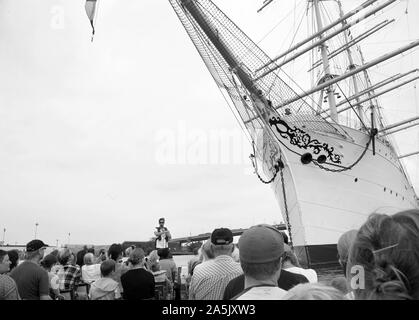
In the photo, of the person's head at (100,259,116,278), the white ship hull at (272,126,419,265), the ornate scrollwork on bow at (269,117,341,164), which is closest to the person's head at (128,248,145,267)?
the person's head at (100,259,116,278)

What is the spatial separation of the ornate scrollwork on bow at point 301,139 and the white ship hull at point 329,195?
0.28m

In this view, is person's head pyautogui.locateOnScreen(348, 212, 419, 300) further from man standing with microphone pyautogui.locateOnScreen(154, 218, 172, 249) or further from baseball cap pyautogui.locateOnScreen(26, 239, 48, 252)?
man standing with microphone pyautogui.locateOnScreen(154, 218, 172, 249)

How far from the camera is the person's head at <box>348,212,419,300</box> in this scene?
3.63ft

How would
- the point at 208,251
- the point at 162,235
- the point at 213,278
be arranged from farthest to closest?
1. the point at 162,235
2. the point at 208,251
3. the point at 213,278

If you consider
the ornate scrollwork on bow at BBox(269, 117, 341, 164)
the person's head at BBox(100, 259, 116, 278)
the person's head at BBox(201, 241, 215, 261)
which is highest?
the ornate scrollwork on bow at BBox(269, 117, 341, 164)

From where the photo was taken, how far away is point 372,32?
27953 millimetres

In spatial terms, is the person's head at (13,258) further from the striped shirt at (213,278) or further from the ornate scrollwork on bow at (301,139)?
the ornate scrollwork on bow at (301,139)

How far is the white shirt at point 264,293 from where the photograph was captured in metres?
1.74

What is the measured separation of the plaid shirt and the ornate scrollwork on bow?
335 inches

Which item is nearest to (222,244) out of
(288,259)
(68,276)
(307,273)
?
(288,259)

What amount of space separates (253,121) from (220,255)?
37.1ft

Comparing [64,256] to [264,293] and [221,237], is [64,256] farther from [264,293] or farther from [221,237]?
[264,293]

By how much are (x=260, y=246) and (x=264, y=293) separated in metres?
0.25

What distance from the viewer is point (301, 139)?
12562 millimetres
